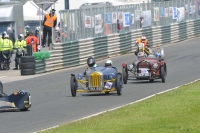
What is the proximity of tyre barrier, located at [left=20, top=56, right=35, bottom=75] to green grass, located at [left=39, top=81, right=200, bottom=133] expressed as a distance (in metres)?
11.9

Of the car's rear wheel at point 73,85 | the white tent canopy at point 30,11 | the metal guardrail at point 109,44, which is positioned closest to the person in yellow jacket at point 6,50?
the metal guardrail at point 109,44

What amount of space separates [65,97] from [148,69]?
4277 mm

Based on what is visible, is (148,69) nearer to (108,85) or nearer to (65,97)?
(108,85)

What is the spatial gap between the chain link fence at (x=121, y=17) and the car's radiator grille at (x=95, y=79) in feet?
36.5

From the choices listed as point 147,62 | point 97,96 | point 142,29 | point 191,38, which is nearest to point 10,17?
point 142,29

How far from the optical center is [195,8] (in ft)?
150

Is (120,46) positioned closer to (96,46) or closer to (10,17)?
(96,46)

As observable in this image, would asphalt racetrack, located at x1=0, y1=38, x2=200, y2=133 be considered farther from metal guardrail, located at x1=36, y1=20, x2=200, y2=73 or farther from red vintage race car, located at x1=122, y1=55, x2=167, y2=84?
metal guardrail, located at x1=36, y1=20, x2=200, y2=73

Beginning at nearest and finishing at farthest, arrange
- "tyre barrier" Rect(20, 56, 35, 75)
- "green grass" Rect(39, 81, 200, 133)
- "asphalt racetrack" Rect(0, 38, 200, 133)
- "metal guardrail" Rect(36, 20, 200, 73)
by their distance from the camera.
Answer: "green grass" Rect(39, 81, 200, 133) < "asphalt racetrack" Rect(0, 38, 200, 133) < "tyre barrier" Rect(20, 56, 35, 75) < "metal guardrail" Rect(36, 20, 200, 73)

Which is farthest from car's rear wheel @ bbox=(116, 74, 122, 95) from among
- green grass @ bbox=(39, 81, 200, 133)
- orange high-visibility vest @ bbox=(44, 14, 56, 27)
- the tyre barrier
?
orange high-visibility vest @ bbox=(44, 14, 56, 27)

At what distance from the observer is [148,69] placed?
2125 cm

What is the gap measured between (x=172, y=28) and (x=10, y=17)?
9680mm

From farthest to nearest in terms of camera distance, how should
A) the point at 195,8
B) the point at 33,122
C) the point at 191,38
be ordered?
the point at 195,8, the point at 191,38, the point at 33,122

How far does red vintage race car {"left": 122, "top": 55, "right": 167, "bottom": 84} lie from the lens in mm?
21141
